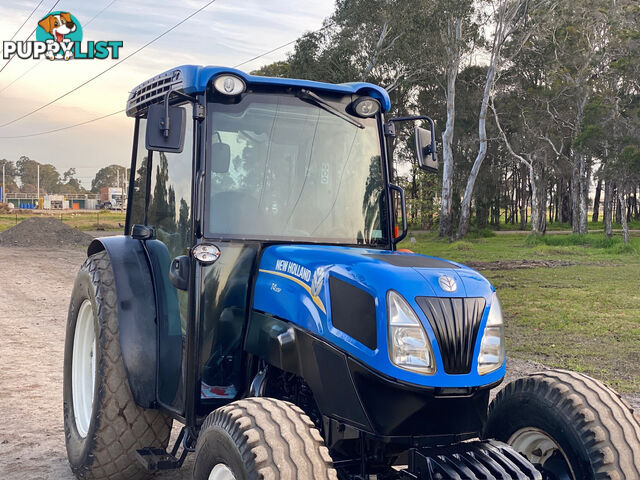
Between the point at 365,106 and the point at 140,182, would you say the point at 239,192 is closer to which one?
the point at 365,106

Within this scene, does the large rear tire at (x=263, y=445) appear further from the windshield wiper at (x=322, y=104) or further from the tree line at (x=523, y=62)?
the tree line at (x=523, y=62)

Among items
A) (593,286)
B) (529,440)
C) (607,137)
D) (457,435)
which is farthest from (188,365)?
(607,137)

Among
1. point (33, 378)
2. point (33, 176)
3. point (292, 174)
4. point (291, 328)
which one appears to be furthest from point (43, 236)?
point (33, 176)

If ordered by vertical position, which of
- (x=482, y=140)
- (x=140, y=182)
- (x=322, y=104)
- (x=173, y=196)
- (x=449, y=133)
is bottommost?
(x=173, y=196)

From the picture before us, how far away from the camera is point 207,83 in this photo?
13.3 ft

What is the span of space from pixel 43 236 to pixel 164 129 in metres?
Result: 28.9

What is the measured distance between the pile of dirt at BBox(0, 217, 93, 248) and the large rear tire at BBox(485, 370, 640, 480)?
28.3 meters

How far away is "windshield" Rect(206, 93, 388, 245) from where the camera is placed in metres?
4.05

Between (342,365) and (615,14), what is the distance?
3787cm

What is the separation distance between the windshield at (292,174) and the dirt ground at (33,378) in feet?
6.48

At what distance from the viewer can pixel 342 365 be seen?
337 cm

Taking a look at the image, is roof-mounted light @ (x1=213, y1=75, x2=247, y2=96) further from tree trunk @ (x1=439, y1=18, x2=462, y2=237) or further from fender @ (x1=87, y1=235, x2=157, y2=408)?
tree trunk @ (x1=439, y1=18, x2=462, y2=237)

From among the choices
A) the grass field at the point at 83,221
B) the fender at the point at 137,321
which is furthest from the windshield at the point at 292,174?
the grass field at the point at 83,221

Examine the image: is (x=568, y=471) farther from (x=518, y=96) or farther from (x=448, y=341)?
(x=518, y=96)
